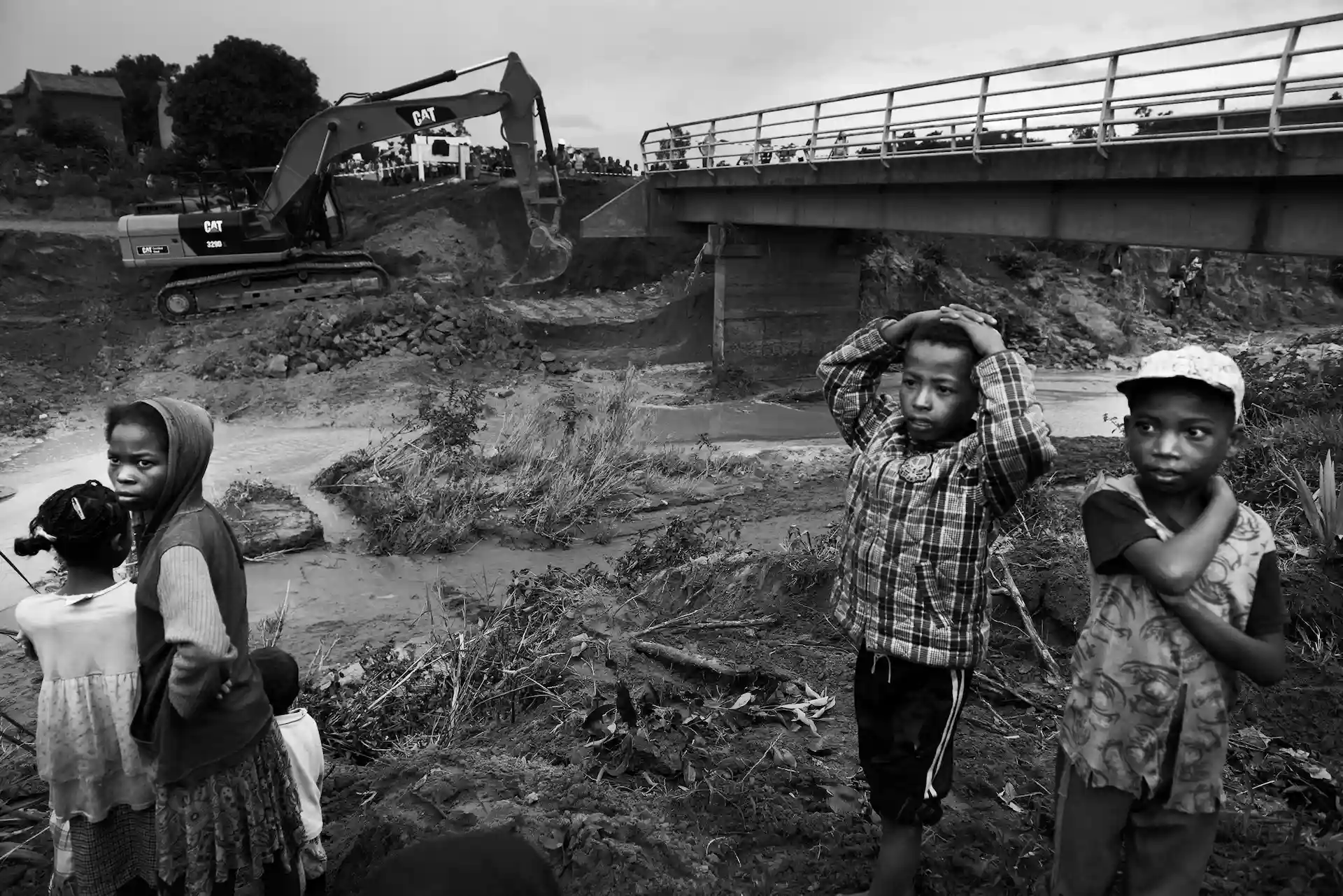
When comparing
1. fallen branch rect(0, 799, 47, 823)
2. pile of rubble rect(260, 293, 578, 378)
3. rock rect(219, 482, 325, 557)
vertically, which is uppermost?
pile of rubble rect(260, 293, 578, 378)

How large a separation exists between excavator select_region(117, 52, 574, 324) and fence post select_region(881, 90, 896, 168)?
19.2 ft

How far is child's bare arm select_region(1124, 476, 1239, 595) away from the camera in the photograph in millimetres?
1929

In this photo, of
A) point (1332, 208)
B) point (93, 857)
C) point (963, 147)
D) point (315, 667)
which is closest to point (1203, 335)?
point (963, 147)

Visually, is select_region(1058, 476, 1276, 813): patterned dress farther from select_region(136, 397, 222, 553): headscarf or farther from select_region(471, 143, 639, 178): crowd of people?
select_region(471, 143, 639, 178): crowd of people

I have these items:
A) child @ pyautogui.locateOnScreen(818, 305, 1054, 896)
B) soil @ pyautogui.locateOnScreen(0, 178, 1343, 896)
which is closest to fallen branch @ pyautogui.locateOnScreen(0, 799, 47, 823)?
soil @ pyautogui.locateOnScreen(0, 178, 1343, 896)

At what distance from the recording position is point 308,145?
16.3 metres

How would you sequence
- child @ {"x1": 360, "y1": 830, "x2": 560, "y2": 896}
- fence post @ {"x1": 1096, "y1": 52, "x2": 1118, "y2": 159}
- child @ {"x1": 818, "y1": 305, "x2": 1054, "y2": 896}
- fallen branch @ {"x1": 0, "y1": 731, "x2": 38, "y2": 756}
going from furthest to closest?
fence post @ {"x1": 1096, "y1": 52, "x2": 1118, "y2": 159} < fallen branch @ {"x1": 0, "y1": 731, "x2": 38, "y2": 756} < child @ {"x1": 818, "y1": 305, "x2": 1054, "y2": 896} < child @ {"x1": 360, "y1": 830, "x2": 560, "y2": 896}

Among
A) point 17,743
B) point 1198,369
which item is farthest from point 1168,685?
point 17,743

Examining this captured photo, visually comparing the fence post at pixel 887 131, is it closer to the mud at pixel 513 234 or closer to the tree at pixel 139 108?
the mud at pixel 513 234

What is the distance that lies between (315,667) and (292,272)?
14384 millimetres

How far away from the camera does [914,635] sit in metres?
2.33

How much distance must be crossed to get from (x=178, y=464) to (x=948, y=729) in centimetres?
210

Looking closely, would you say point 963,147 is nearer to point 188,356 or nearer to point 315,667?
point 315,667

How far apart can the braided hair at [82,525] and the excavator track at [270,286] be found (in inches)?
642
